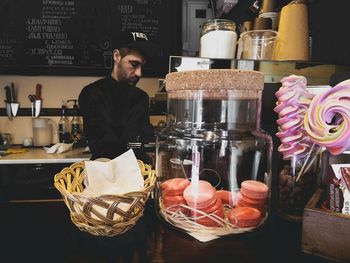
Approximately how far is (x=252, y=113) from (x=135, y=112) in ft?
5.05

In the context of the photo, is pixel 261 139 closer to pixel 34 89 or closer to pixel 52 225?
pixel 52 225

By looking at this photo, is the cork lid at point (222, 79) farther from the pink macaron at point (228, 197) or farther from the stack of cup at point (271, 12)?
Answer: the stack of cup at point (271, 12)

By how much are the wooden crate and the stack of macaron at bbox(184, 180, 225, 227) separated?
0.57ft

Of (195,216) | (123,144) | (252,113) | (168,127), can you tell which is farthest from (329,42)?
(123,144)

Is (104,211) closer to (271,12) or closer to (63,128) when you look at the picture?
(271,12)

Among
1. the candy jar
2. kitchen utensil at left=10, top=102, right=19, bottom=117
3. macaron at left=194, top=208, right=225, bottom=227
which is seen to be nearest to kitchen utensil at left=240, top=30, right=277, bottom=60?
the candy jar

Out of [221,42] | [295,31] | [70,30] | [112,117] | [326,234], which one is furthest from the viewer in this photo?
[70,30]

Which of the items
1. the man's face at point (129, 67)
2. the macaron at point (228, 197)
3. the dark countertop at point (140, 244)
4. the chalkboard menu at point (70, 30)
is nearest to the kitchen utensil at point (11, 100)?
the chalkboard menu at point (70, 30)

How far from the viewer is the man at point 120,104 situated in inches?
80.3

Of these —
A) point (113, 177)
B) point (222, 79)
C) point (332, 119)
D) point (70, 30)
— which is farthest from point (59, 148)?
point (332, 119)

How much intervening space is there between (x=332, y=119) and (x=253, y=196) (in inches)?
9.5

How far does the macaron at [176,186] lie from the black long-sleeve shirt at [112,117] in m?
1.31

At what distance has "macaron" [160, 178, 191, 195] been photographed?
2.18 ft

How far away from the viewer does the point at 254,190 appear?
65cm
